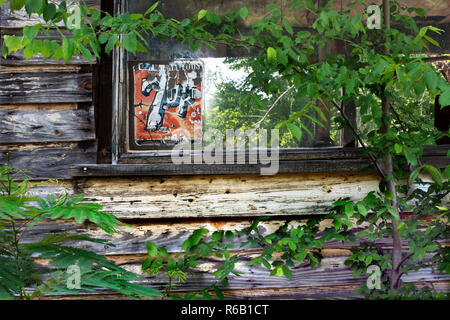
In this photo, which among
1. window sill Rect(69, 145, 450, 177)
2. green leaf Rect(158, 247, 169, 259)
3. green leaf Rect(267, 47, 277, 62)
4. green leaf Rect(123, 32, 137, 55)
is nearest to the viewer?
green leaf Rect(123, 32, 137, 55)

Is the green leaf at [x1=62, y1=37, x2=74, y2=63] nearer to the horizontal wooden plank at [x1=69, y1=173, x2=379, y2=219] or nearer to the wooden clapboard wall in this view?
the wooden clapboard wall

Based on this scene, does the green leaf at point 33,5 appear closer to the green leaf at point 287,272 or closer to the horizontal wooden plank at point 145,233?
the horizontal wooden plank at point 145,233

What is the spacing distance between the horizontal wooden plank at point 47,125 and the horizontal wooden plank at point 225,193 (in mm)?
260

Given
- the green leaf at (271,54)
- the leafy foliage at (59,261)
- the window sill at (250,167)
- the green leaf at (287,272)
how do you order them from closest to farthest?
the leafy foliage at (59,261) < the green leaf at (271,54) < the green leaf at (287,272) < the window sill at (250,167)

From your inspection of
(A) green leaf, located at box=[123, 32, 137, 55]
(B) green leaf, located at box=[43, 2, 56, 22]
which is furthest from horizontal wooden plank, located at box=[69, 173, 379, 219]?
(B) green leaf, located at box=[43, 2, 56, 22]

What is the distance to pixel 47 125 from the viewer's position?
184 cm

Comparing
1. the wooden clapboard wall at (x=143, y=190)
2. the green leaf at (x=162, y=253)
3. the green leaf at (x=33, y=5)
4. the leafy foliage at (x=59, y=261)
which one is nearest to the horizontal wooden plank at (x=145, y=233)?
the wooden clapboard wall at (x=143, y=190)

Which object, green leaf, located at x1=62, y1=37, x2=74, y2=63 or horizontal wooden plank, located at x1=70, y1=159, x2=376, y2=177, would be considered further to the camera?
horizontal wooden plank, located at x1=70, y1=159, x2=376, y2=177

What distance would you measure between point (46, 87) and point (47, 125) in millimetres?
199

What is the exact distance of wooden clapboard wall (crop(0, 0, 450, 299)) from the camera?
184cm

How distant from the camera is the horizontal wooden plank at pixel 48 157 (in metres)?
1.83

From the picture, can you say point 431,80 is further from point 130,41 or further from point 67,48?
point 67,48
